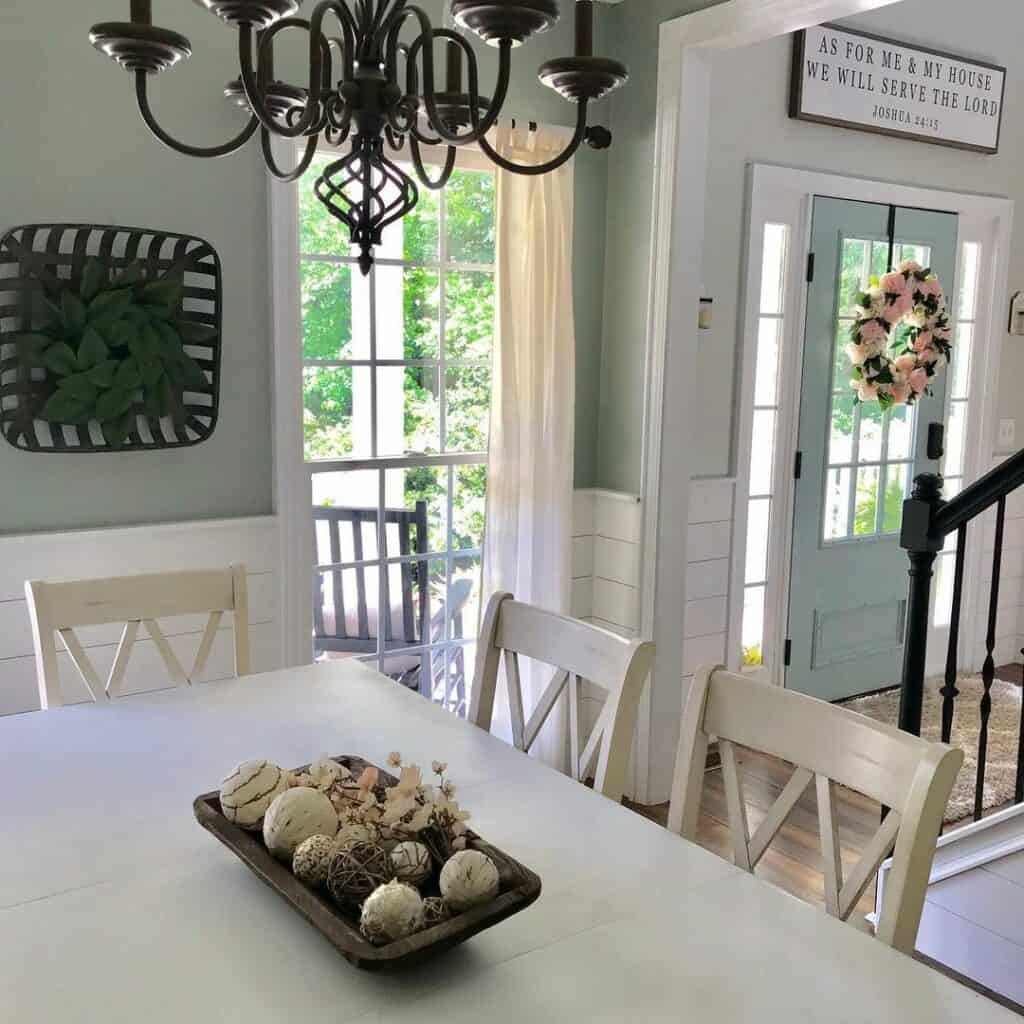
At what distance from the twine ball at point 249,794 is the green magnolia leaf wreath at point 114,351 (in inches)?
59.6

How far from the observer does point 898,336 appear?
424 cm

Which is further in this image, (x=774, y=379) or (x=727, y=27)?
(x=774, y=379)

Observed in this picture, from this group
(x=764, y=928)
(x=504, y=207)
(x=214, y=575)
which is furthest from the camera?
(x=504, y=207)

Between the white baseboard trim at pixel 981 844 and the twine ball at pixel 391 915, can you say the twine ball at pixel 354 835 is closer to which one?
the twine ball at pixel 391 915

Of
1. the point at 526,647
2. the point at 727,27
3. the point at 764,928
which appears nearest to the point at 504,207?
the point at 727,27

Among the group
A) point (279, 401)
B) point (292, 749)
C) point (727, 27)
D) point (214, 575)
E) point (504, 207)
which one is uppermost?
point (727, 27)

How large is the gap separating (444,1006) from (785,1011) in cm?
35

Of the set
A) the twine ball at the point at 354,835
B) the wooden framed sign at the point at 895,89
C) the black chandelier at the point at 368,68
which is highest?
the wooden framed sign at the point at 895,89

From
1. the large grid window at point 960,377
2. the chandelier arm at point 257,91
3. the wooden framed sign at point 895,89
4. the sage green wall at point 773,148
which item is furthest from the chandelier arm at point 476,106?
the large grid window at point 960,377

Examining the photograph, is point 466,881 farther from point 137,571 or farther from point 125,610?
point 137,571

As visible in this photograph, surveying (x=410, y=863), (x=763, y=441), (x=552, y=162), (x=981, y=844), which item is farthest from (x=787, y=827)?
(x=552, y=162)

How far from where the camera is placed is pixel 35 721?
1.82m

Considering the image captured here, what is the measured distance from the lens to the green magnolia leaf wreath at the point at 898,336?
4129mm

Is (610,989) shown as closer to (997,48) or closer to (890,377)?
(890,377)
